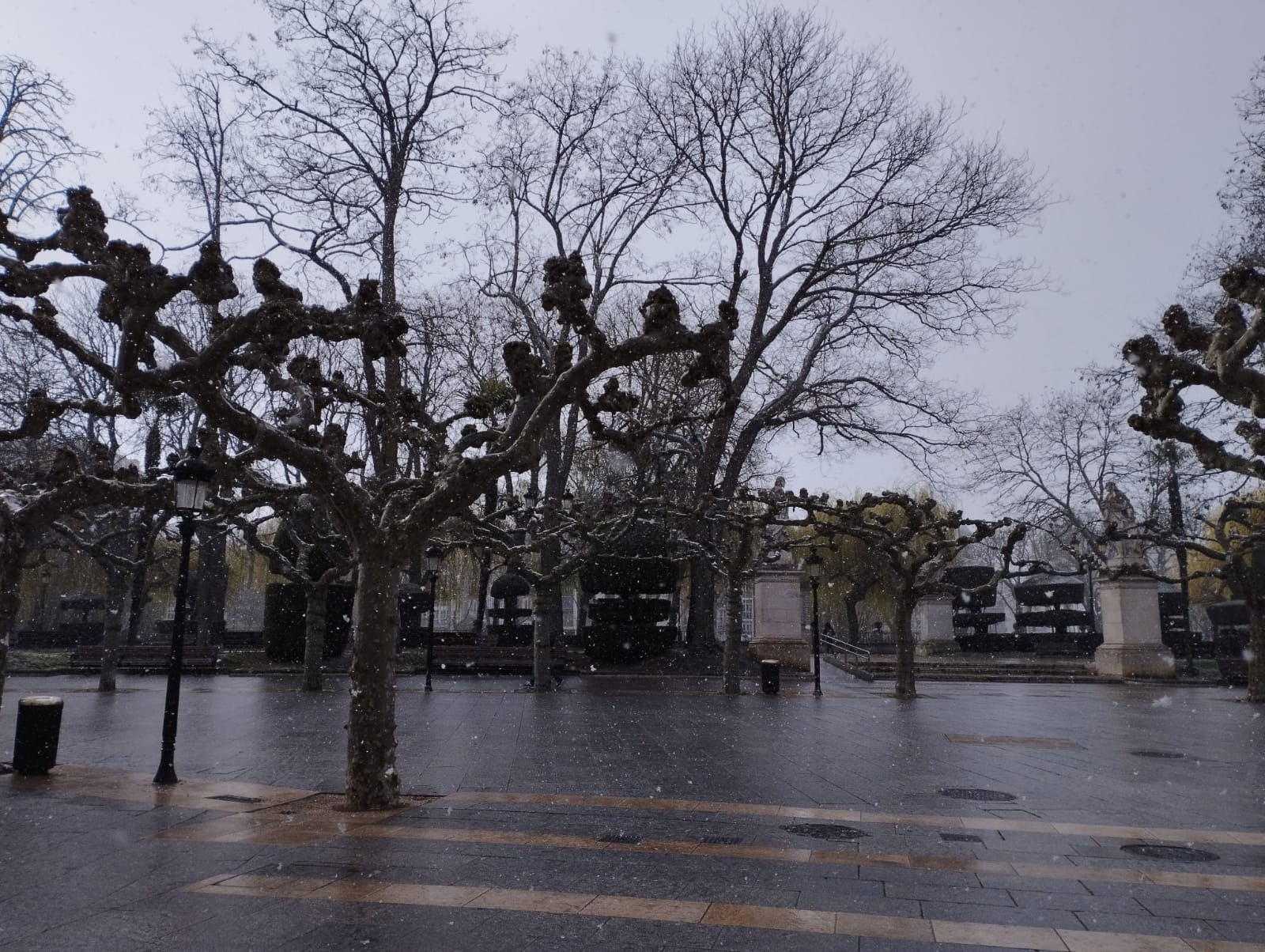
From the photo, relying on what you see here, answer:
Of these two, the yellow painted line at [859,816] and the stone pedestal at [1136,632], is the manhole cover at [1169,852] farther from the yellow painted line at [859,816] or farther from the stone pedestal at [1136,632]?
the stone pedestal at [1136,632]

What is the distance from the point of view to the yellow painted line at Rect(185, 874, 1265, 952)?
4617 millimetres

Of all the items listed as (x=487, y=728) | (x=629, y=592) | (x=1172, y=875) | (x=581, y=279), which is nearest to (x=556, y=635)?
(x=629, y=592)

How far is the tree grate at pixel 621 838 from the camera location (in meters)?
6.90

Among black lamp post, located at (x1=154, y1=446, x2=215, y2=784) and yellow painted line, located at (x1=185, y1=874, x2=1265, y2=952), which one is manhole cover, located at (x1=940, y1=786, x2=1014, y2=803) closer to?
yellow painted line, located at (x1=185, y1=874, x2=1265, y2=952)

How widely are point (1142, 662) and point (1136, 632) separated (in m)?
0.92

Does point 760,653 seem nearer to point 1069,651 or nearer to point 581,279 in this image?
point 1069,651

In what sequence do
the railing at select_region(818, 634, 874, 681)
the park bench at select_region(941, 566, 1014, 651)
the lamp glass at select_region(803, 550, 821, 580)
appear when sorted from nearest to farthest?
the lamp glass at select_region(803, 550, 821, 580)
the railing at select_region(818, 634, 874, 681)
the park bench at select_region(941, 566, 1014, 651)

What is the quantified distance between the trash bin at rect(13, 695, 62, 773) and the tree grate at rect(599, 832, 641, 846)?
22.1 feet

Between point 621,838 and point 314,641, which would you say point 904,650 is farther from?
point 621,838

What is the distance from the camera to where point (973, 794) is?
29.9 ft

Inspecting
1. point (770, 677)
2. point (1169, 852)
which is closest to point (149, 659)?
point (770, 677)

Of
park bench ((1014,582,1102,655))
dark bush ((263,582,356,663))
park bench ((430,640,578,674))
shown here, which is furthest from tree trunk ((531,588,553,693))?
park bench ((1014,582,1102,655))

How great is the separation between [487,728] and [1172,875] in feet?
34.0

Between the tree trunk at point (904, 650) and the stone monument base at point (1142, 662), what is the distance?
9.86 meters
